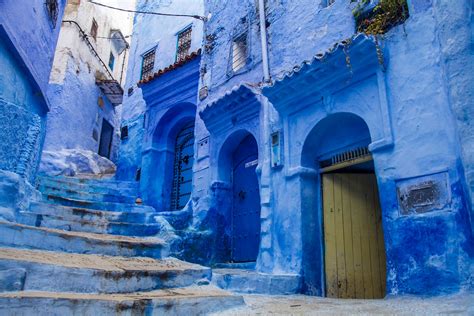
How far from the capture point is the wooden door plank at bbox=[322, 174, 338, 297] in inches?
206

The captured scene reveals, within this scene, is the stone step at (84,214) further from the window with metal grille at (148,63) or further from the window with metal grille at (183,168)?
the window with metal grille at (148,63)

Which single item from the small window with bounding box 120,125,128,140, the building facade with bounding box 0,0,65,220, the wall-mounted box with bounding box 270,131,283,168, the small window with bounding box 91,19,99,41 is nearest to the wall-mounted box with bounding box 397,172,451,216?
the wall-mounted box with bounding box 270,131,283,168

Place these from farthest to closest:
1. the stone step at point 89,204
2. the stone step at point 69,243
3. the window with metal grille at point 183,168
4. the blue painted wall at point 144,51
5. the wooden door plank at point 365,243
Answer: the blue painted wall at point 144,51 < the window with metal grille at point 183,168 < the stone step at point 89,204 < the wooden door plank at point 365,243 < the stone step at point 69,243

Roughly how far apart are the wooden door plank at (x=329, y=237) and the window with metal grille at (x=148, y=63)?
320 inches

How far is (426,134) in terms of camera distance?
413 cm

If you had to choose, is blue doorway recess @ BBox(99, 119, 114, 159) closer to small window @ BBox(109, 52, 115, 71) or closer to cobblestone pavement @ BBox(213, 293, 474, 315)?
small window @ BBox(109, 52, 115, 71)

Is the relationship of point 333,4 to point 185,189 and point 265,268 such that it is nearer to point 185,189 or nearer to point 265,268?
point 265,268

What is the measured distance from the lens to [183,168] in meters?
10.1

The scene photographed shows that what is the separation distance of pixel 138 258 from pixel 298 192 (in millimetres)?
2595

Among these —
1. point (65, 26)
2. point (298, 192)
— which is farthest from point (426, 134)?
point (65, 26)

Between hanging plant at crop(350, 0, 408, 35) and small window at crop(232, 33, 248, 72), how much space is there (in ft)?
8.99

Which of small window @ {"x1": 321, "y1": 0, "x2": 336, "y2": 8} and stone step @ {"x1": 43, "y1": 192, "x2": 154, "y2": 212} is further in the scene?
small window @ {"x1": 321, "y1": 0, "x2": 336, "y2": 8}

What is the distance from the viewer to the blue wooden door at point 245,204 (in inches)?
270

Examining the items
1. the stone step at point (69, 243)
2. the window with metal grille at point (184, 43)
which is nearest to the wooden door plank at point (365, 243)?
the stone step at point (69, 243)
